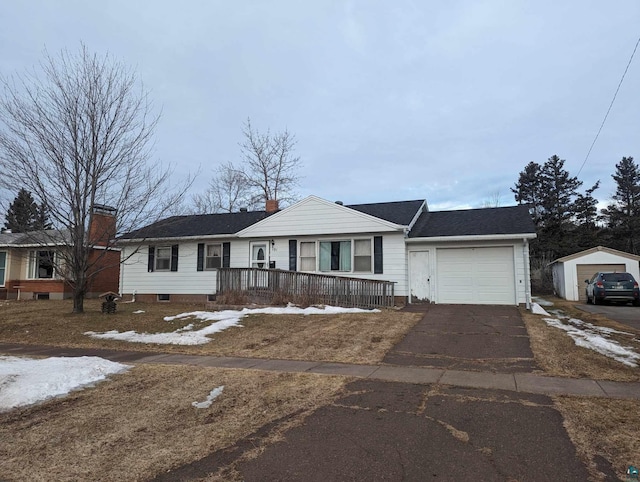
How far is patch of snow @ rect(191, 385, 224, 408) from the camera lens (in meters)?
5.16

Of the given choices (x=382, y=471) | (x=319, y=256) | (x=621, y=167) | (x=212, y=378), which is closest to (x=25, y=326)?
(x=212, y=378)

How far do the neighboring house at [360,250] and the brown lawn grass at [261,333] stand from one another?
10.2ft

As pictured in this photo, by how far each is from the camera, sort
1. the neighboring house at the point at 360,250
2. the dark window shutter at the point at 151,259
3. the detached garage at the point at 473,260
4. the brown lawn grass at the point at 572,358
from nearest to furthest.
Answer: the brown lawn grass at the point at 572,358
the detached garage at the point at 473,260
the neighboring house at the point at 360,250
the dark window shutter at the point at 151,259

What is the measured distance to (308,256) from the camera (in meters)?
17.7

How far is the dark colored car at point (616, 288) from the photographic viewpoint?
61.6 feet

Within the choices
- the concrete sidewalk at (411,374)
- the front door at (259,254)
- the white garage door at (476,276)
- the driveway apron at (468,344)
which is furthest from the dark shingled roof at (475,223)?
the concrete sidewalk at (411,374)

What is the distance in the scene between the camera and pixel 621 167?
46062 mm

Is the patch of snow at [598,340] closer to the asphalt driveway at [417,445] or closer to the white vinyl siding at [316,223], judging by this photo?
the asphalt driveway at [417,445]

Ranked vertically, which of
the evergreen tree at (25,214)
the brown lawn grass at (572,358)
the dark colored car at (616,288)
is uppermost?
the evergreen tree at (25,214)

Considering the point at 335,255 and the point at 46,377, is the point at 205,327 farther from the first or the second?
the point at 335,255

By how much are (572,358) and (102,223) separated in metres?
13.3

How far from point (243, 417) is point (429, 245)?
12643mm

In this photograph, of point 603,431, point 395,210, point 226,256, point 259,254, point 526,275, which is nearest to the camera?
point 603,431

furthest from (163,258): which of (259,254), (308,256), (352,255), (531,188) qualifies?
(531,188)
